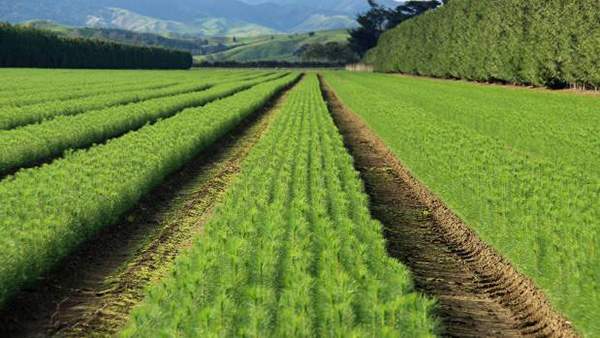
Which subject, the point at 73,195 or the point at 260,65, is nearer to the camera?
the point at 73,195

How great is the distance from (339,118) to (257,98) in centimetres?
641

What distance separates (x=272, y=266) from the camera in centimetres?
702

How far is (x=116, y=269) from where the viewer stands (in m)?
8.93

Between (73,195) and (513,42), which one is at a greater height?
(513,42)

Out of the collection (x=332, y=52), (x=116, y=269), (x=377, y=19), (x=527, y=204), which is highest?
(x=377, y=19)

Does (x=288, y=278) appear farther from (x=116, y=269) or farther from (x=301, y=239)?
(x=116, y=269)

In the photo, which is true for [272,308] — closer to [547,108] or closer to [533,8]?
[547,108]

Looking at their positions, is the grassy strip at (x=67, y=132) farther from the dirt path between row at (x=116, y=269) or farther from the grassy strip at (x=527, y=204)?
the grassy strip at (x=527, y=204)

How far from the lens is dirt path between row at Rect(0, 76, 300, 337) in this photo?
23.2ft

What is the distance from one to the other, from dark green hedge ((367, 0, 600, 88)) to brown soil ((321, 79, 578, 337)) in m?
22.4

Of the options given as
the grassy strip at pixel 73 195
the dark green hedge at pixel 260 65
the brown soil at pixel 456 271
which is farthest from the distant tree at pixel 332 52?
the brown soil at pixel 456 271

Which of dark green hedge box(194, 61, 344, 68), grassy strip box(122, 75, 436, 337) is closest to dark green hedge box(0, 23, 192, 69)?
dark green hedge box(194, 61, 344, 68)

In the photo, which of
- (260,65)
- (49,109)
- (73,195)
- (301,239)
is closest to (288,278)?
(301,239)

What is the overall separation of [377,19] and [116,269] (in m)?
122
